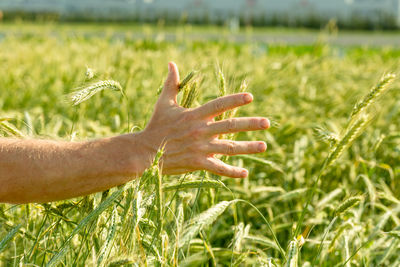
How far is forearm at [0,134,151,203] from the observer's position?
143cm

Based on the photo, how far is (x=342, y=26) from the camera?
90.0 ft

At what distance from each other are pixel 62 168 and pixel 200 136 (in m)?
Result: 0.38

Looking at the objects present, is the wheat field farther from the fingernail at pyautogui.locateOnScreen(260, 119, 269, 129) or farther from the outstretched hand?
the fingernail at pyautogui.locateOnScreen(260, 119, 269, 129)

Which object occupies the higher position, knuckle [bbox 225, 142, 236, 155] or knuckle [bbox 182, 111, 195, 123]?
knuckle [bbox 182, 111, 195, 123]

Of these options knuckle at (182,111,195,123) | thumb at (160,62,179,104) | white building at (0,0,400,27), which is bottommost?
white building at (0,0,400,27)

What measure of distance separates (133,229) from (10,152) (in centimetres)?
48

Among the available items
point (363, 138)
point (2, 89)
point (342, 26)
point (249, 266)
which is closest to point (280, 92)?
point (363, 138)

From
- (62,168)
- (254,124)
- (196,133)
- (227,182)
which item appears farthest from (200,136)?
(227,182)

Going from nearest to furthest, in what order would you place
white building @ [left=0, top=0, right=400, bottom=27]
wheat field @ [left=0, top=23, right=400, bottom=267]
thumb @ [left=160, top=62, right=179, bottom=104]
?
wheat field @ [left=0, top=23, right=400, bottom=267] < thumb @ [left=160, top=62, right=179, bottom=104] < white building @ [left=0, top=0, right=400, bottom=27]

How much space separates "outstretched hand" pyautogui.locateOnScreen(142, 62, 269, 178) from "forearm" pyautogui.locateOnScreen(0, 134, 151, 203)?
0.07 meters

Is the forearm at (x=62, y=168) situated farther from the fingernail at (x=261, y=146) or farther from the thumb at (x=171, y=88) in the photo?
the fingernail at (x=261, y=146)

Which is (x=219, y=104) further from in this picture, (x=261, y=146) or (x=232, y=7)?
(x=232, y=7)

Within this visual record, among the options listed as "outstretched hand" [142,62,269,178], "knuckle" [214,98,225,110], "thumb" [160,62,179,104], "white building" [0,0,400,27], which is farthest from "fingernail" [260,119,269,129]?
"white building" [0,0,400,27]

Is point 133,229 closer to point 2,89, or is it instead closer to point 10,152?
point 10,152
